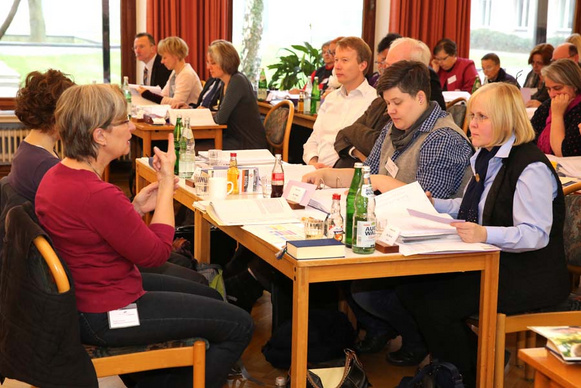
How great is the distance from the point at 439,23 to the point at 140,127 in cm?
440

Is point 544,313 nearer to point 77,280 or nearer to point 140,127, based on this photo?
point 77,280

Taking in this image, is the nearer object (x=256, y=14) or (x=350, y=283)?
(x=350, y=283)

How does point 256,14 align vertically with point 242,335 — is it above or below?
above

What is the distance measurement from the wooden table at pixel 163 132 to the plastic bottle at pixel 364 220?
3146mm

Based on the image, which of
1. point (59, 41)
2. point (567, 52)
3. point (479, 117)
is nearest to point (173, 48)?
point (59, 41)

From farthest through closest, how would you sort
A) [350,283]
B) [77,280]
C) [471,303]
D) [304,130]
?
[304,130] → [350,283] → [471,303] → [77,280]

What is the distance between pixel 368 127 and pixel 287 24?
488cm

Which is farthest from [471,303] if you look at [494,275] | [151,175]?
[151,175]

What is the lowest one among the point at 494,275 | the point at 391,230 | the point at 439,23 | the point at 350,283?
the point at 350,283

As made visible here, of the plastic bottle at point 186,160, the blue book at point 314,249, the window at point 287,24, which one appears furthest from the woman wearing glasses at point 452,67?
the blue book at point 314,249

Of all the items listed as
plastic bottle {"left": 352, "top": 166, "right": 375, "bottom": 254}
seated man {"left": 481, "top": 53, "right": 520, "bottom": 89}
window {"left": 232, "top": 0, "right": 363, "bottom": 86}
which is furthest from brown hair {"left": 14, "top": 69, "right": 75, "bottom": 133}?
seated man {"left": 481, "top": 53, "right": 520, "bottom": 89}

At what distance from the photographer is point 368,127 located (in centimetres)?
382

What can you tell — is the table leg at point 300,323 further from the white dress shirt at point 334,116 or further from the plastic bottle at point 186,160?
the white dress shirt at point 334,116

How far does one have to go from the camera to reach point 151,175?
3.74 m
